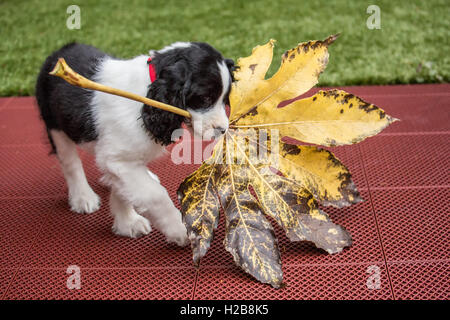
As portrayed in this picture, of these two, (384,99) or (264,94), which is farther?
(384,99)

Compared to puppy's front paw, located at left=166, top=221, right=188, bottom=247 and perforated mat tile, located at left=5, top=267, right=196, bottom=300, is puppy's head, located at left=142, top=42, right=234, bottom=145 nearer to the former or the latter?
puppy's front paw, located at left=166, top=221, right=188, bottom=247

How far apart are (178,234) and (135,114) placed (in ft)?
2.78

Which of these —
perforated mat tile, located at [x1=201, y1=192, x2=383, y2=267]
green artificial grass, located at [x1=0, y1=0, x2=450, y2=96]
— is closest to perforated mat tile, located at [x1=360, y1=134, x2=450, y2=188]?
perforated mat tile, located at [x1=201, y1=192, x2=383, y2=267]

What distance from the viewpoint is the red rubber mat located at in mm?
3061

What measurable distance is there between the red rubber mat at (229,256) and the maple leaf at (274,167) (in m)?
0.18

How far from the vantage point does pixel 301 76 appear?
3.16 m

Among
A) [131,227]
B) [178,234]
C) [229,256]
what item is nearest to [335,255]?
[229,256]

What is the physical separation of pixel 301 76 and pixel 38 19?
6893mm

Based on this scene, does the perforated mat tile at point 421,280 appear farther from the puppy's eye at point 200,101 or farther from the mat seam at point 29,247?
the mat seam at point 29,247

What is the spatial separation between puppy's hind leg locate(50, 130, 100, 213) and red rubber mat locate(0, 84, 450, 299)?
0.30ft

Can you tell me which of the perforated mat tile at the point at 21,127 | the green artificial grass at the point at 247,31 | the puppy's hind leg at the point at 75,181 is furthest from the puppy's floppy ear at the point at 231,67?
the green artificial grass at the point at 247,31

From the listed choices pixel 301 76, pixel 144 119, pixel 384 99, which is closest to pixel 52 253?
pixel 144 119

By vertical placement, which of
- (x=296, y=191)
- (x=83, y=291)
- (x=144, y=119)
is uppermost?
(x=144, y=119)

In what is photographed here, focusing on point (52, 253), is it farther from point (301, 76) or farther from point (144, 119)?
point (301, 76)
